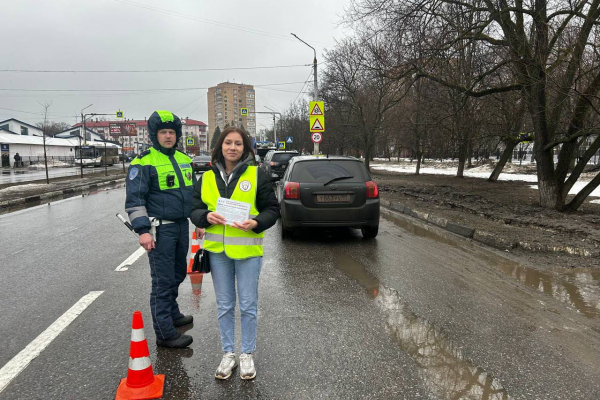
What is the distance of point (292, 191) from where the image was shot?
7.13 meters

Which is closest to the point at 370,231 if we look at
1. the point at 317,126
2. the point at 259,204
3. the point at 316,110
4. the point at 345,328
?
the point at 345,328

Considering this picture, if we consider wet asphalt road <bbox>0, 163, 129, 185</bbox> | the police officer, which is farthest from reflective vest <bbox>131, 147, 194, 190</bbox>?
wet asphalt road <bbox>0, 163, 129, 185</bbox>

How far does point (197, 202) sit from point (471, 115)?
18.9 meters

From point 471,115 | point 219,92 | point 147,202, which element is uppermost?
point 219,92

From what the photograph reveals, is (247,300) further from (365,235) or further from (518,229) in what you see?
(518,229)

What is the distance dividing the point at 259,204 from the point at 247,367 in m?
1.19

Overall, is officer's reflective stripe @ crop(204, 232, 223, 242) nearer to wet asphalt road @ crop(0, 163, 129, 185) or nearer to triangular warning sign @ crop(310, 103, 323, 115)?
triangular warning sign @ crop(310, 103, 323, 115)

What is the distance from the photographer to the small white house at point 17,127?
6656 centimetres

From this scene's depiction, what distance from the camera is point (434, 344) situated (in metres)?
3.37

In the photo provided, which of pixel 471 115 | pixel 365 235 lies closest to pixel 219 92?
pixel 471 115

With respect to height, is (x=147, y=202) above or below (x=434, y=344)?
above

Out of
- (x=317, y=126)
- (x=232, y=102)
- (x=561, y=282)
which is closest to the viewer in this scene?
(x=561, y=282)

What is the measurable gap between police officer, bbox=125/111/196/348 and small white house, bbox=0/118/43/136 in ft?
251

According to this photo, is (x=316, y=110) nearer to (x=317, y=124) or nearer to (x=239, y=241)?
(x=317, y=124)
